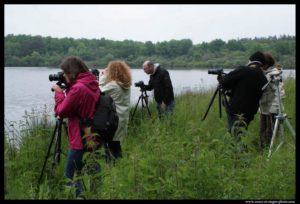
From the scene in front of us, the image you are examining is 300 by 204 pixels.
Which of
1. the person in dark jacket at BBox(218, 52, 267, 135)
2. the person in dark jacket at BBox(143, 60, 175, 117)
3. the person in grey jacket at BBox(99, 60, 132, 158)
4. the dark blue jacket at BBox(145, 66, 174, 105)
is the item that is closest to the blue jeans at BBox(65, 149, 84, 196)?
the person in grey jacket at BBox(99, 60, 132, 158)

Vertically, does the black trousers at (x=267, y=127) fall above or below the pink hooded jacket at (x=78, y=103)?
below

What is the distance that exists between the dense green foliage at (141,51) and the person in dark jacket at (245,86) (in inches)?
273

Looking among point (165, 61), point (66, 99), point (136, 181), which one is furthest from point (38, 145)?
point (165, 61)

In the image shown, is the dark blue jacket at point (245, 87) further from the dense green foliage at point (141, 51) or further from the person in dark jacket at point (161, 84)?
the dense green foliage at point (141, 51)

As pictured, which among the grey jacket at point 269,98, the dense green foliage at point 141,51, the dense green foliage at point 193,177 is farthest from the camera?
the dense green foliage at point 141,51

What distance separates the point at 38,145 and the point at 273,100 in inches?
111

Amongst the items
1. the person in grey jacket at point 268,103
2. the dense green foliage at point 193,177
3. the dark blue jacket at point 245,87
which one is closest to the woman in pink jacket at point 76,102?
the dense green foliage at point 193,177

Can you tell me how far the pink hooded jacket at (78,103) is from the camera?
11.0ft

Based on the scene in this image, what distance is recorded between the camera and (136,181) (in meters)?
2.67

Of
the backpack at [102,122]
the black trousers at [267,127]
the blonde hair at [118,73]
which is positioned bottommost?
the black trousers at [267,127]

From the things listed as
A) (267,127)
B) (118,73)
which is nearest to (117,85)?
(118,73)
